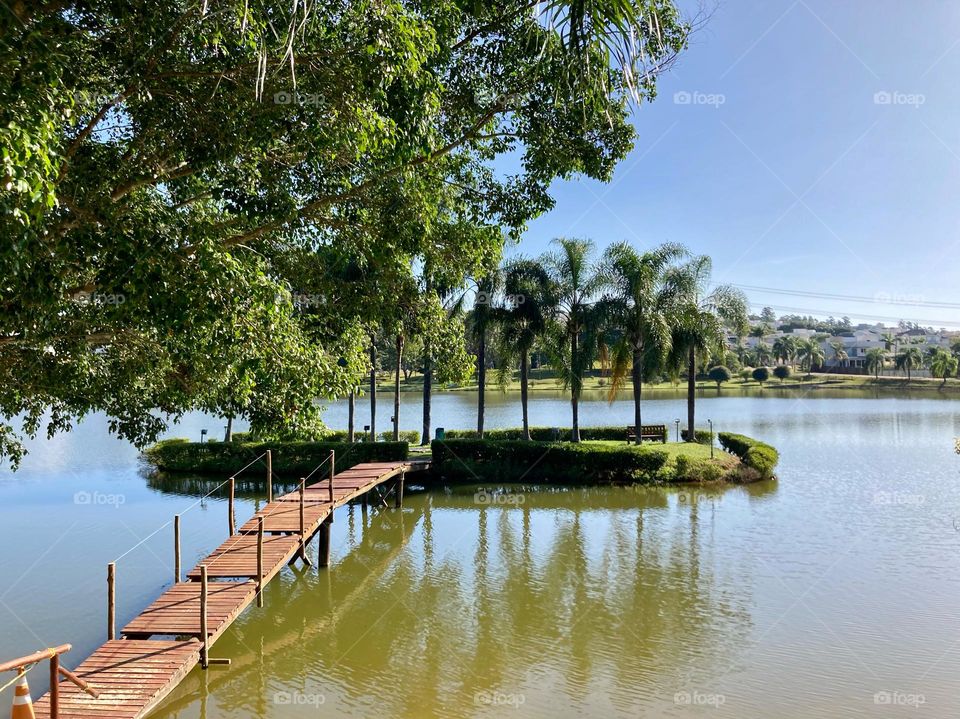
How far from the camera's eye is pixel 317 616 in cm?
1455

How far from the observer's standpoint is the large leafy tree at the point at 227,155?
21.3 ft

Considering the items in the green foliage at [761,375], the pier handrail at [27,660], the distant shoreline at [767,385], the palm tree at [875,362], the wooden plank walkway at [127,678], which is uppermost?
the palm tree at [875,362]

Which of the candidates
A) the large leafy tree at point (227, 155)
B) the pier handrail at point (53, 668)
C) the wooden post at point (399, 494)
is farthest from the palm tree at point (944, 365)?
the pier handrail at point (53, 668)

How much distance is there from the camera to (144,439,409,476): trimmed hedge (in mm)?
29375

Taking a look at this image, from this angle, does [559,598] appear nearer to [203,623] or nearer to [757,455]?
[203,623]

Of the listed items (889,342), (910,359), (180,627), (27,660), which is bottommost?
(180,627)

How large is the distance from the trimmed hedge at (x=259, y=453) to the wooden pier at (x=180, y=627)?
35.7 feet

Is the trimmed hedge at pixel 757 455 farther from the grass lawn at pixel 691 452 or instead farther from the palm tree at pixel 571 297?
the palm tree at pixel 571 297

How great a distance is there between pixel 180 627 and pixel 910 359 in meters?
123

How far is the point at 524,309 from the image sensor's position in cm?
3130

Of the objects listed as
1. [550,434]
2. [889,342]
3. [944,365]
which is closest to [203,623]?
[550,434]

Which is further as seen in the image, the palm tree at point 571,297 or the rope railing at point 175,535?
the palm tree at point 571,297

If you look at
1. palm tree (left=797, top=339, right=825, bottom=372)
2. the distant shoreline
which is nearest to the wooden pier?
the distant shoreline

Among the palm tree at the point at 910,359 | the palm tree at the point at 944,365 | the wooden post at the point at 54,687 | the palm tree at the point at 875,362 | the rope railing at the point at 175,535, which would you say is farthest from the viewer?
A: the palm tree at the point at 875,362
